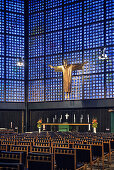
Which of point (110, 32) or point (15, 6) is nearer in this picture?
point (110, 32)

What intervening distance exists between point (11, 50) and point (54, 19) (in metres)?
6.63

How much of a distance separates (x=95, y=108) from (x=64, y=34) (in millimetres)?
9350

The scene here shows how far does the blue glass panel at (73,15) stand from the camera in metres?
32.6

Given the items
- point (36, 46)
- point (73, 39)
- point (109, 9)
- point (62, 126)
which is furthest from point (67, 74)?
point (109, 9)

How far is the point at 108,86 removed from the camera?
30.1 m

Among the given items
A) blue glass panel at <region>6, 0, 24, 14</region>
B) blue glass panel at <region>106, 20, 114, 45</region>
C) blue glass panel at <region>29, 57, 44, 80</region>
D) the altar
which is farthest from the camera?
blue glass panel at <region>6, 0, 24, 14</region>

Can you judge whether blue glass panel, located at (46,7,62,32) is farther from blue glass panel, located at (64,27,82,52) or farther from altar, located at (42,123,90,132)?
altar, located at (42,123,90,132)

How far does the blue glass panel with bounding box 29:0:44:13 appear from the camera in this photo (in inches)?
1404

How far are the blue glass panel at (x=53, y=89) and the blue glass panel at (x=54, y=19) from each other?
6.28 m

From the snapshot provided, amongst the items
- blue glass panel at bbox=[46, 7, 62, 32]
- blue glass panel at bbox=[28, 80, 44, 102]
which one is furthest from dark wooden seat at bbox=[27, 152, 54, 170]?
blue glass panel at bbox=[46, 7, 62, 32]

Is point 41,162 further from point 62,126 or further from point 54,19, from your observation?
point 54,19

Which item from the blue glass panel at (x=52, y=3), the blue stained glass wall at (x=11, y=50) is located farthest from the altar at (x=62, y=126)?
the blue glass panel at (x=52, y=3)

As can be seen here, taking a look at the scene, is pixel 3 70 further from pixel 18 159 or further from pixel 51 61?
pixel 18 159

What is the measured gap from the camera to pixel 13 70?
3559 cm
